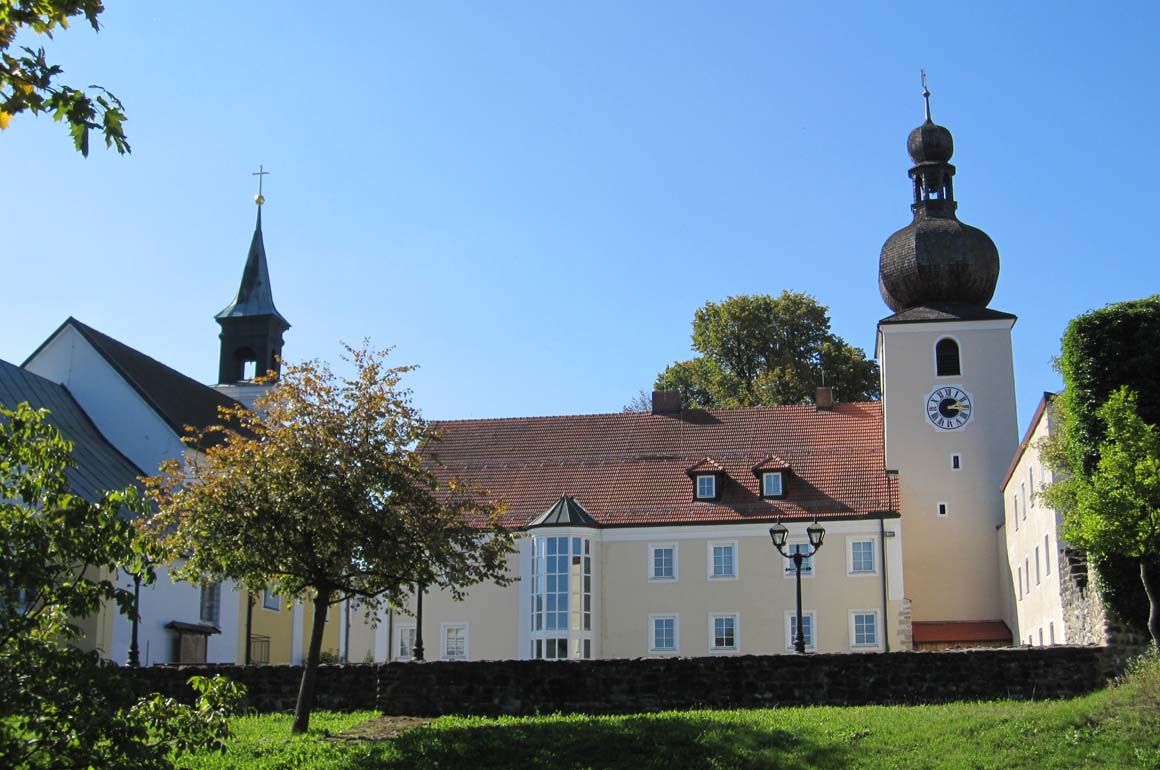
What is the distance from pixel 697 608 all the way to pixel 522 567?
5363 millimetres

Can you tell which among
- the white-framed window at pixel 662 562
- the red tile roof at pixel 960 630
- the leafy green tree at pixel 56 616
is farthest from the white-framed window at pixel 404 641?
the leafy green tree at pixel 56 616

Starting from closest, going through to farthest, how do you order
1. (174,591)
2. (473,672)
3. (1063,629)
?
(473,672) → (1063,629) → (174,591)

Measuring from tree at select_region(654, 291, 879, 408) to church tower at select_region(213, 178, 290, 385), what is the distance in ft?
52.5

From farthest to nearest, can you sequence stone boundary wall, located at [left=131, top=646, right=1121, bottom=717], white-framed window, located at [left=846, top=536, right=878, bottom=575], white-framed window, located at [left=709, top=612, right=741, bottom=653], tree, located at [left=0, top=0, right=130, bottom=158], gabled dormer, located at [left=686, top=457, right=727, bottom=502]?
gabled dormer, located at [left=686, top=457, right=727, bottom=502], white-framed window, located at [left=709, top=612, right=741, bottom=653], white-framed window, located at [left=846, top=536, right=878, bottom=575], stone boundary wall, located at [left=131, top=646, right=1121, bottom=717], tree, located at [left=0, top=0, right=130, bottom=158]

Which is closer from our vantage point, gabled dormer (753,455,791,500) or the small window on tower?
gabled dormer (753,455,791,500)

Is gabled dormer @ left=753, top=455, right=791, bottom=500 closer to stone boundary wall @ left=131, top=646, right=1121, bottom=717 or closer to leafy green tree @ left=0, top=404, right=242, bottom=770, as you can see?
stone boundary wall @ left=131, top=646, right=1121, bottom=717

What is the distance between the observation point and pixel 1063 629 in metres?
30.1

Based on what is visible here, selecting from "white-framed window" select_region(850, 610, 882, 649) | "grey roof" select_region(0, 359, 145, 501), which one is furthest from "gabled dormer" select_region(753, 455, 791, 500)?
"grey roof" select_region(0, 359, 145, 501)

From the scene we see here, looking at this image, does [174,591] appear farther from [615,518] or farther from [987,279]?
[987,279]

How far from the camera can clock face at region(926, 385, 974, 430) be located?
44.8 metres

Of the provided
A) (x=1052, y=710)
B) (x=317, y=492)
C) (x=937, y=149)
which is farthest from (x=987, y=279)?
(x=317, y=492)

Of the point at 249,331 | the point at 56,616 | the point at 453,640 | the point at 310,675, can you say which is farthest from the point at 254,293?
the point at 56,616

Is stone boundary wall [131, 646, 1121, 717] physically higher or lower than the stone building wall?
lower

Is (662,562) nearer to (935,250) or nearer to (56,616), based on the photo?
(935,250)
